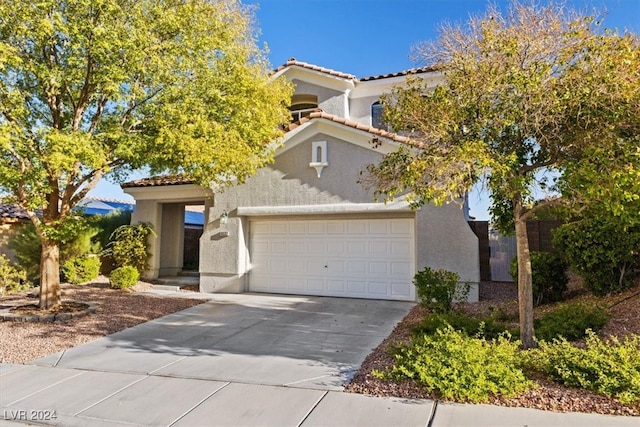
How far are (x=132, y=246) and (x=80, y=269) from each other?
208 cm

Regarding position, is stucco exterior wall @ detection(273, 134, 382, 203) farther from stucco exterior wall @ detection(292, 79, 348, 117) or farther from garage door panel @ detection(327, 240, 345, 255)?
stucco exterior wall @ detection(292, 79, 348, 117)

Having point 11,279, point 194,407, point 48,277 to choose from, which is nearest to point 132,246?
point 11,279

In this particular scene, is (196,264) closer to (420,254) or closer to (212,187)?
(212,187)

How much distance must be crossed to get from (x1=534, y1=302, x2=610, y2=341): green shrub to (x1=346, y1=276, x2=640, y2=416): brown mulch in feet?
0.67

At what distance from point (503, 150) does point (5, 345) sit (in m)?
9.51

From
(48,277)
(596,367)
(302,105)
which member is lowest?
(596,367)

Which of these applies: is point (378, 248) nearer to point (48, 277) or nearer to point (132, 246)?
point (48, 277)

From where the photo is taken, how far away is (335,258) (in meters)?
13.5

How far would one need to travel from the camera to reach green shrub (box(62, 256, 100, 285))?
1559 centimetres

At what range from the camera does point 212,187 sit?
1441cm

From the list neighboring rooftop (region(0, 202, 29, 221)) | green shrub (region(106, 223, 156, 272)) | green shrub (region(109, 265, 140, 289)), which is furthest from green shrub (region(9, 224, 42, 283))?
green shrub (region(109, 265, 140, 289))

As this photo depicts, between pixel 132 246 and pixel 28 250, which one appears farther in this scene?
pixel 132 246

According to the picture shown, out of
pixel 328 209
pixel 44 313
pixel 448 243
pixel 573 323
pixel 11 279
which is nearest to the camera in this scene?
pixel 573 323

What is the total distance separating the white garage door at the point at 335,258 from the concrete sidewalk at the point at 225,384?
321 centimetres
